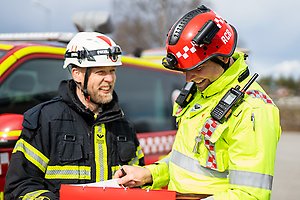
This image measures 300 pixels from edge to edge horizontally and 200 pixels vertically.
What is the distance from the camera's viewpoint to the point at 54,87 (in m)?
3.97

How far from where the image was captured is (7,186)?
2.49m

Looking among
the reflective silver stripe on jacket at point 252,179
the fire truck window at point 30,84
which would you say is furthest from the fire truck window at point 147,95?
the reflective silver stripe on jacket at point 252,179

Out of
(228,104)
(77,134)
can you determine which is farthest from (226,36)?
(77,134)

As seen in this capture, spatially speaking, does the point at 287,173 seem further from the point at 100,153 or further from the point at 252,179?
the point at 252,179

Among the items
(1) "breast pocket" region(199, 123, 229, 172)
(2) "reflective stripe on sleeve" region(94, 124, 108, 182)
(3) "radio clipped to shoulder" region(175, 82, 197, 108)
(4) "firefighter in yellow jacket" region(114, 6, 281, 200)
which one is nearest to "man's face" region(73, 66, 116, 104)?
(2) "reflective stripe on sleeve" region(94, 124, 108, 182)

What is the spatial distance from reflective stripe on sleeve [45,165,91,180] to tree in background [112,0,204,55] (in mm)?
19723

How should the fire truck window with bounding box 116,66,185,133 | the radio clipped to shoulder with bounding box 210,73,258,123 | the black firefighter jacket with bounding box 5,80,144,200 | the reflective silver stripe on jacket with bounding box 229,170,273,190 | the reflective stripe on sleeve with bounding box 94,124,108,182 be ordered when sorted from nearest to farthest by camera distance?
the reflective silver stripe on jacket with bounding box 229,170,273,190, the radio clipped to shoulder with bounding box 210,73,258,123, the black firefighter jacket with bounding box 5,80,144,200, the reflective stripe on sleeve with bounding box 94,124,108,182, the fire truck window with bounding box 116,66,185,133

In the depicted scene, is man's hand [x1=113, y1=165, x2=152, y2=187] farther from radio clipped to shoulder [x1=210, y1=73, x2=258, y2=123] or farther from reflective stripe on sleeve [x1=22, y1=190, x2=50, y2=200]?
radio clipped to shoulder [x1=210, y1=73, x2=258, y2=123]

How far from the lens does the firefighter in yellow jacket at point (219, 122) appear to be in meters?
1.88

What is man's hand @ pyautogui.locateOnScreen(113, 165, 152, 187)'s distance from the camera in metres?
2.31

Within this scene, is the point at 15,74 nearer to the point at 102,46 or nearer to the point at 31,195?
the point at 102,46

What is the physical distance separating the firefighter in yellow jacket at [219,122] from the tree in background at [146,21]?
792 inches

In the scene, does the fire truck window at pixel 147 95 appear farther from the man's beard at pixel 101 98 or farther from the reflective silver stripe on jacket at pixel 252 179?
the reflective silver stripe on jacket at pixel 252 179

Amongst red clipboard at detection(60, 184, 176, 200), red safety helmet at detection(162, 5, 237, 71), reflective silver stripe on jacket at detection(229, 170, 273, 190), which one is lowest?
red clipboard at detection(60, 184, 176, 200)
